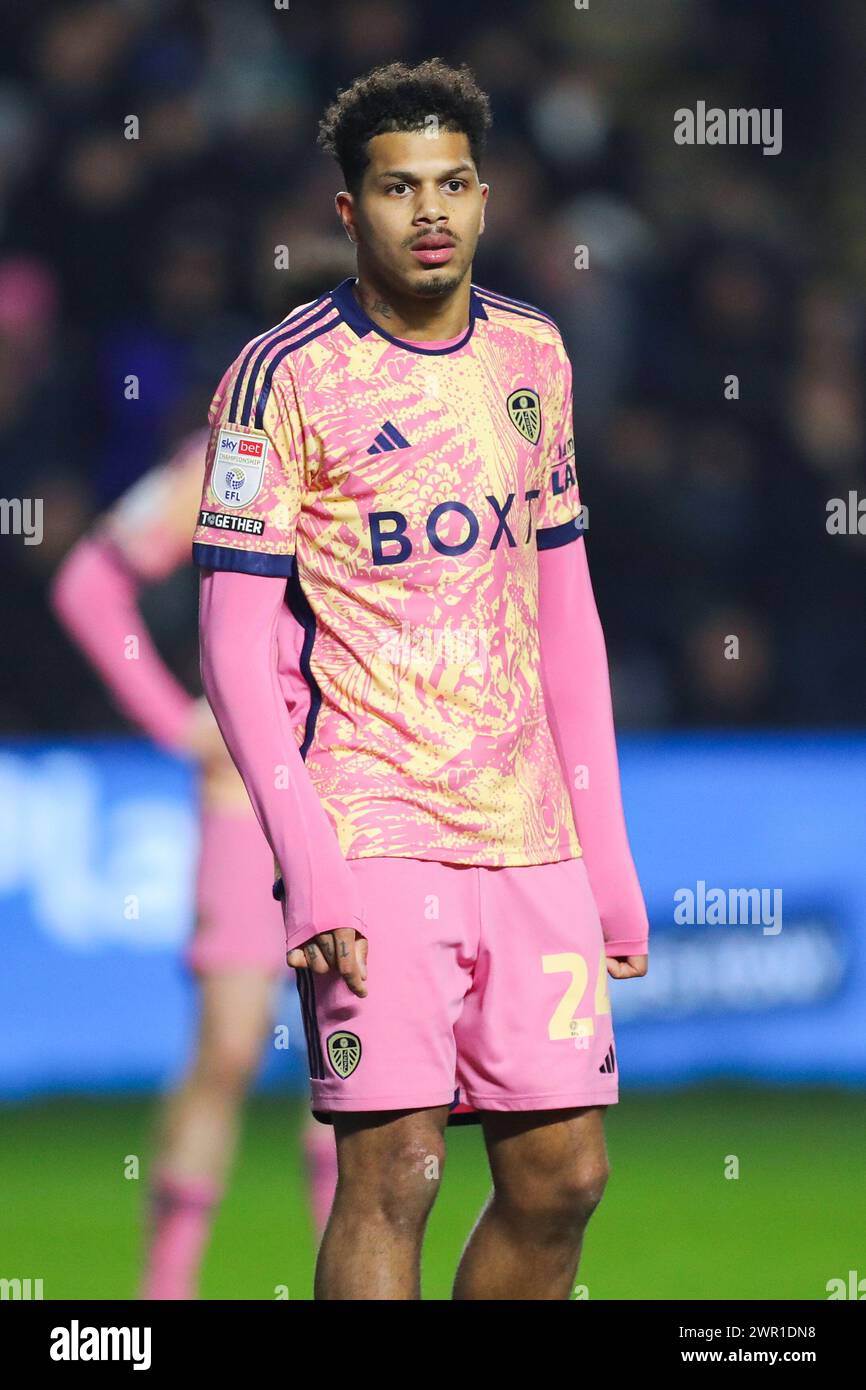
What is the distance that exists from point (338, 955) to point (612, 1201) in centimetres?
281

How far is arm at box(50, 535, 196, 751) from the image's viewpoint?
506 centimetres

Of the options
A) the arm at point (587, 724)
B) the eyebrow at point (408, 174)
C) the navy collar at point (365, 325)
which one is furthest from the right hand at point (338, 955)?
the eyebrow at point (408, 174)

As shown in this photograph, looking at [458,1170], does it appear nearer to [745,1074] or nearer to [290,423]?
[745,1074]

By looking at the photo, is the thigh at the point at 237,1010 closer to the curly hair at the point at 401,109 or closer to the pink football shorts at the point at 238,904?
the pink football shorts at the point at 238,904

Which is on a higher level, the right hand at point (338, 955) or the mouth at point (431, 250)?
the mouth at point (431, 250)

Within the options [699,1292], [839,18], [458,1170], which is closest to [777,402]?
[839,18]

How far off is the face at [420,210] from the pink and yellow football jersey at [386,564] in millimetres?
110

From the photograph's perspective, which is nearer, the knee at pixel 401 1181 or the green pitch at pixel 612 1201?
the knee at pixel 401 1181

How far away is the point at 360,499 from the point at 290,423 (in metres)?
0.15

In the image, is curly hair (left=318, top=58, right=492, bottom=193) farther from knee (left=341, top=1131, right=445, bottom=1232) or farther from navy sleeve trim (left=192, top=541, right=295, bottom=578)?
knee (left=341, top=1131, right=445, bottom=1232)

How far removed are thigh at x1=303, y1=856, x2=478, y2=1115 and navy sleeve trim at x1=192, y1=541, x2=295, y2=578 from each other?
43 cm

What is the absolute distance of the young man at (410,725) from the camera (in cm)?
338

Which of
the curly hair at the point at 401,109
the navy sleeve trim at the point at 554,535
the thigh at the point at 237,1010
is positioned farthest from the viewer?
the thigh at the point at 237,1010

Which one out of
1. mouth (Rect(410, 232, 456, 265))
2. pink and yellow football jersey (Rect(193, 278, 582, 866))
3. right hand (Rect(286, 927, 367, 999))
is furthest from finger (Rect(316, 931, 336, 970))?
mouth (Rect(410, 232, 456, 265))
